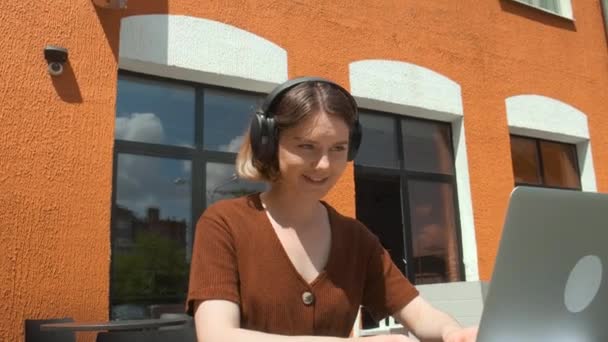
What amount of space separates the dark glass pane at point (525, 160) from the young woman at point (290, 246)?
4345 mm

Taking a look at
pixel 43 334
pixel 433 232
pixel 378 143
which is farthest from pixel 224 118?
pixel 433 232

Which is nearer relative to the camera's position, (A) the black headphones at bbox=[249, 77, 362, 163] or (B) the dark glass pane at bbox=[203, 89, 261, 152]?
(A) the black headphones at bbox=[249, 77, 362, 163]

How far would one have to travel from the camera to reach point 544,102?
5.73m

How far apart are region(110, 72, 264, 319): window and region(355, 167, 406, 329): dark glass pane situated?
1053 millimetres

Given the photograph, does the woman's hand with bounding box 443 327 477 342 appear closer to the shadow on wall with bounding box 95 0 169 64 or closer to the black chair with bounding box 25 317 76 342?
the black chair with bounding box 25 317 76 342

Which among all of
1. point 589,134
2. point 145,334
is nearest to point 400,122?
point 589,134

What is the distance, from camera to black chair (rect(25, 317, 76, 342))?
2.89 m

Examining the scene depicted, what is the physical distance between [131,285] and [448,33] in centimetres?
342

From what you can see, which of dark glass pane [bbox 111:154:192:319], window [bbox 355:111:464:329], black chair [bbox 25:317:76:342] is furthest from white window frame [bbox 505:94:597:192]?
black chair [bbox 25:317:76:342]

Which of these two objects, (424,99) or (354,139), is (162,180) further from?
(354,139)

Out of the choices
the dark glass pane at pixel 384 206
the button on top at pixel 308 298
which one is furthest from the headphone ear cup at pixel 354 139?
the dark glass pane at pixel 384 206

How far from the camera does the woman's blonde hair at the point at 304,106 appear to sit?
141cm

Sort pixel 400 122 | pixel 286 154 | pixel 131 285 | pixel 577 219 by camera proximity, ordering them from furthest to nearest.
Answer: pixel 400 122 < pixel 131 285 < pixel 286 154 < pixel 577 219

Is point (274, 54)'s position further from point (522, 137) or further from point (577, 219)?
point (577, 219)
